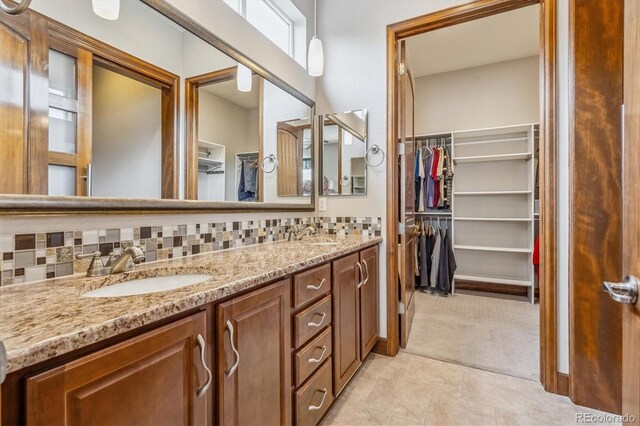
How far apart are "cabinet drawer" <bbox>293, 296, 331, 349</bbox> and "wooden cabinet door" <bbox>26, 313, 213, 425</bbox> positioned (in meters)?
0.45

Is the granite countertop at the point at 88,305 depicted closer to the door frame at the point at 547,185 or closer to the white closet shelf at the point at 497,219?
the door frame at the point at 547,185

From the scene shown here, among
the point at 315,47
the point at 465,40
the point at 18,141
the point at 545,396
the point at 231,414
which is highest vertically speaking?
the point at 465,40

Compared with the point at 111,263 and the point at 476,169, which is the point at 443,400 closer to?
the point at 111,263

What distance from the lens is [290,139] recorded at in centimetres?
231

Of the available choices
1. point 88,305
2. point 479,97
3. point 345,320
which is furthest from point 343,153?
point 479,97

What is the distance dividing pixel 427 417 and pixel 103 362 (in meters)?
1.57

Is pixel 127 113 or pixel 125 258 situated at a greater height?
pixel 127 113

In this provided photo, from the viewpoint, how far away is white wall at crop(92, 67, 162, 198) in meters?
1.16

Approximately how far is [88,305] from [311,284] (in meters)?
0.81

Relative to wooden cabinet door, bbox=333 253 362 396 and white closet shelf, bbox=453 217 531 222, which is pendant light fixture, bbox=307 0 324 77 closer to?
wooden cabinet door, bbox=333 253 362 396

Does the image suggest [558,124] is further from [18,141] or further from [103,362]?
[18,141]

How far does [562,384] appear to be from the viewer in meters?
1.77

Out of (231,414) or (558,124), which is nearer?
(231,414)

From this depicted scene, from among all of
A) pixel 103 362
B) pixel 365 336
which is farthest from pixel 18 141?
pixel 365 336
